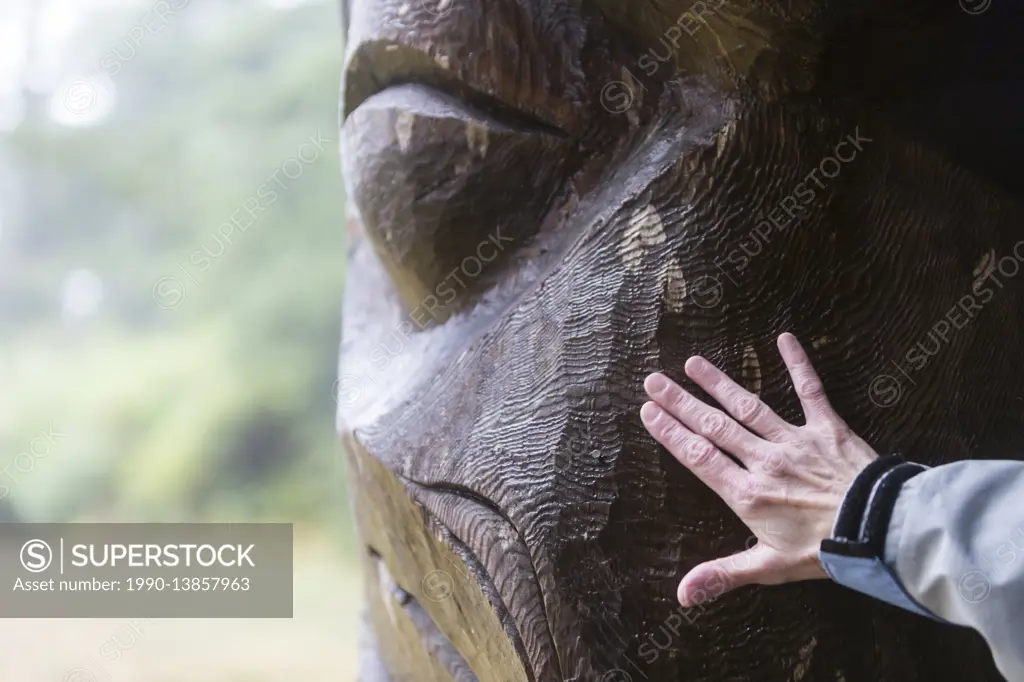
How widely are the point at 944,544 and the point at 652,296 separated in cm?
32

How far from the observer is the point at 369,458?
969 mm

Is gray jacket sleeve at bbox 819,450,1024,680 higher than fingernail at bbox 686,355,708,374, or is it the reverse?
fingernail at bbox 686,355,708,374

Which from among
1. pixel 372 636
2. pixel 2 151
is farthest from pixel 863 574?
pixel 2 151

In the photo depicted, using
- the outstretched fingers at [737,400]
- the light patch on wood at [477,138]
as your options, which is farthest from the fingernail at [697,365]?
the light patch on wood at [477,138]

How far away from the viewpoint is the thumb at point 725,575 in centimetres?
67

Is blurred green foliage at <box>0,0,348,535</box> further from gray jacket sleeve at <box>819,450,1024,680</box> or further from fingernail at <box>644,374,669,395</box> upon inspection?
gray jacket sleeve at <box>819,450,1024,680</box>

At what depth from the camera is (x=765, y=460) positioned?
0.67 meters

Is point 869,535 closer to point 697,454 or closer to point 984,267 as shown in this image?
point 697,454

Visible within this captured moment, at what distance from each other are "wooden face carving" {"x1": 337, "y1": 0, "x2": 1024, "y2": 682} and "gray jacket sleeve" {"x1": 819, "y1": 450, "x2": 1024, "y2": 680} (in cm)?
13

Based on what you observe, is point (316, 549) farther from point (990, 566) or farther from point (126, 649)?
point (990, 566)

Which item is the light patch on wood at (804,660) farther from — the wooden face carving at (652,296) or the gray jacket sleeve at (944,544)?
the gray jacket sleeve at (944,544)

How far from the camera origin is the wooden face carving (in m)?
0.75

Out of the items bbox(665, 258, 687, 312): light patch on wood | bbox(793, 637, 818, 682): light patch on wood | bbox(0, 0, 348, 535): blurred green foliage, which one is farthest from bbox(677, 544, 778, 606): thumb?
bbox(0, 0, 348, 535): blurred green foliage

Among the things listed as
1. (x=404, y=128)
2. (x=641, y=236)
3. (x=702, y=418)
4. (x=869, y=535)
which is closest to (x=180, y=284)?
(x=404, y=128)
